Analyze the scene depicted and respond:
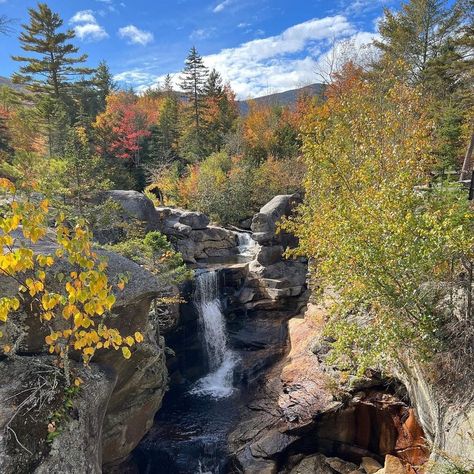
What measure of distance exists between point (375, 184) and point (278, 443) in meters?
7.97

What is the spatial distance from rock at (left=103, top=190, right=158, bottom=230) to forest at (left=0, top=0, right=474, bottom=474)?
145 cm

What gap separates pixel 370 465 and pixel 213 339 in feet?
33.3

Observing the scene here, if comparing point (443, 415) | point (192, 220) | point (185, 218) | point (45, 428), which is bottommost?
point (443, 415)

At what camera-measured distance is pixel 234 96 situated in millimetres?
53406

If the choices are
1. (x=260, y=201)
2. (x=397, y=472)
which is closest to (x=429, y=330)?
(x=397, y=472)

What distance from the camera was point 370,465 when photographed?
980cm

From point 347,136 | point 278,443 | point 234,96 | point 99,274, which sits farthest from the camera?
point 234,96

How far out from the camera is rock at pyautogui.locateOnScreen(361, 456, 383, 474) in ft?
31.7

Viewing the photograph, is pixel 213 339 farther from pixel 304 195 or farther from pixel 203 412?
pixel 304 195

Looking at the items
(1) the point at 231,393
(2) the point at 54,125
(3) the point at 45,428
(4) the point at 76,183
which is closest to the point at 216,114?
(2) the point at 54,125

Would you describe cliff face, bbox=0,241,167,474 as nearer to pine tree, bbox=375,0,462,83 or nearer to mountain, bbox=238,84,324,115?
pine tree, bbox=375,0,462,83

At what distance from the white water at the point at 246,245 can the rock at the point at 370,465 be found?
15.5 meters

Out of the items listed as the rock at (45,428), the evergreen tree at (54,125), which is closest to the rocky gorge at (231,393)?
the rock at (45,428)

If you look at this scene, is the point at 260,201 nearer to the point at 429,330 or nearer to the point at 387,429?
the point at 387,429
